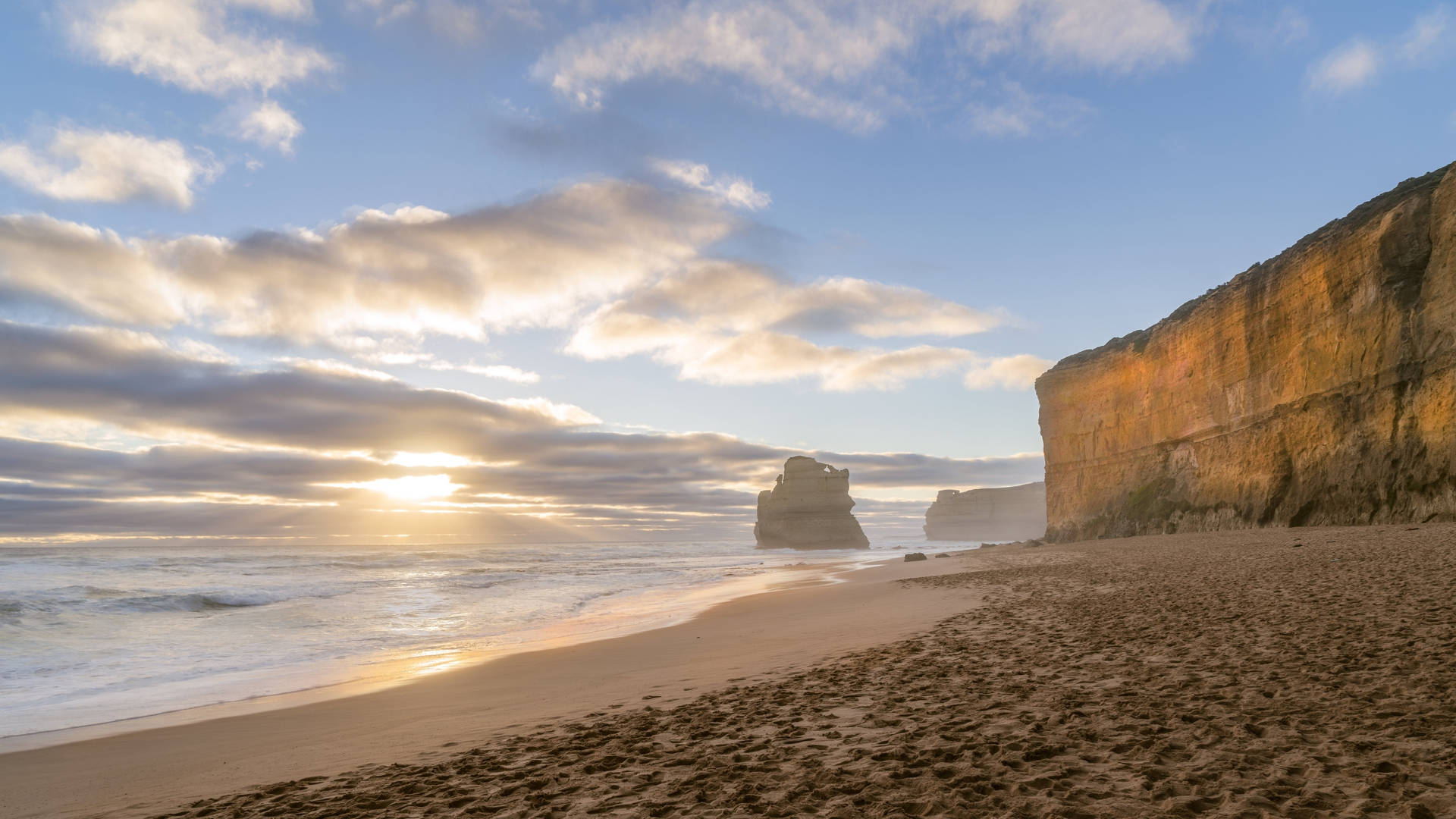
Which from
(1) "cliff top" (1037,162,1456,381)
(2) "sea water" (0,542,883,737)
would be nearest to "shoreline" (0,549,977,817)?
(2) "sea water" (0,542,883,737)

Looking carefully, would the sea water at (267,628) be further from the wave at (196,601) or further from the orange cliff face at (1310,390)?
the orange cliff face at (1310,390)

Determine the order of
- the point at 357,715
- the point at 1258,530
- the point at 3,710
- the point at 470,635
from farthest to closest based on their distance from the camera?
the point at 1258,530 → the point at 470,635 → the point at 3,710 → the point at 357,715

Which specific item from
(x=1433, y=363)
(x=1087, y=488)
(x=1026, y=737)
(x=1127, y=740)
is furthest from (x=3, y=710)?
(x=1087, y=488)

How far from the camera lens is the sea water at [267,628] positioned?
1011 centimetres

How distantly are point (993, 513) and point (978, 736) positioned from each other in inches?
6015

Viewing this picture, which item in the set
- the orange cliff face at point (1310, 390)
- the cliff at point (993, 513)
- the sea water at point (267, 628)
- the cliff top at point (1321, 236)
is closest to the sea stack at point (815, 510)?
the cliff at point (993, 513)

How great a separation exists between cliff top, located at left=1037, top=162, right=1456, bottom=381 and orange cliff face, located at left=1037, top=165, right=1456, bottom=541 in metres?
0.08

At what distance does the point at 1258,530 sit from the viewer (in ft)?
86.3

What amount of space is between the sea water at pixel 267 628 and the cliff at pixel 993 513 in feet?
403

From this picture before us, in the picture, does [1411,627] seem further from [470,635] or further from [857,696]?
[470,635]

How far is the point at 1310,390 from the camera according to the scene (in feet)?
87.6

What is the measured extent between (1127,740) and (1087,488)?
149ft

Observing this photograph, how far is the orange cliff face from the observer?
2161 cm

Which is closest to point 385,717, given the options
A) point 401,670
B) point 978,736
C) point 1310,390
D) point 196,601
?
point 401,670
